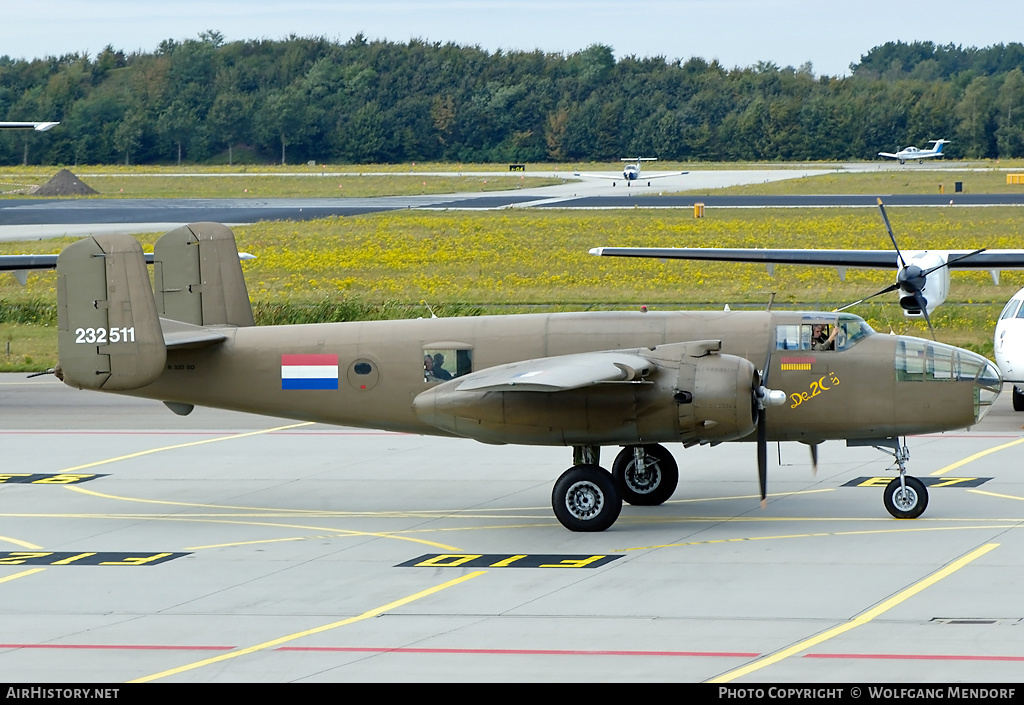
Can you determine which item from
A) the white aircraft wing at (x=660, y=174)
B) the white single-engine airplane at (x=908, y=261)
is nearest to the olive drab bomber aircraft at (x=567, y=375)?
the white single-engine airplane at (x=908, y=261)

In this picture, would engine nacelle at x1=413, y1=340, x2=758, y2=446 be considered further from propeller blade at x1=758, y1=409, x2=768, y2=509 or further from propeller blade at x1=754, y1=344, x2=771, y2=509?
propeller blade at x1=758, y1=409, x2=768, y2=509

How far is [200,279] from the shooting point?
2070cm

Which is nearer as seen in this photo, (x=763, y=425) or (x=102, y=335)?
(x=763, y=425)

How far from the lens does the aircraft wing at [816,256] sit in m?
31.2

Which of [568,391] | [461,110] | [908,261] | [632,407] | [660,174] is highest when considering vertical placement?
[461,110]

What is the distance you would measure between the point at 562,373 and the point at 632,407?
1.26 meters

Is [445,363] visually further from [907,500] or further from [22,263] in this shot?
[22,263]

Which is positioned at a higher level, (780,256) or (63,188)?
(63,188)

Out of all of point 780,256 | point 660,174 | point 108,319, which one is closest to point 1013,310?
point 780,256

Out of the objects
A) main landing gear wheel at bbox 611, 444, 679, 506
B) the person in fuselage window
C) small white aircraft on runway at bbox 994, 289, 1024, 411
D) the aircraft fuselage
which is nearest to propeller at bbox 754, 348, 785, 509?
the aircraft fuselage

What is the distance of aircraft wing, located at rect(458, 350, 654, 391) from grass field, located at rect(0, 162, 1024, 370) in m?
21.3

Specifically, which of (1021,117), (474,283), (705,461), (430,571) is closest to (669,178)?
(1021,117)

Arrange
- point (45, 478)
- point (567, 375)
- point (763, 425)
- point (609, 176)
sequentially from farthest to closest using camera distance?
point (609, 176) < point (45, 478) < point (763, 425) < point (567, 375)
